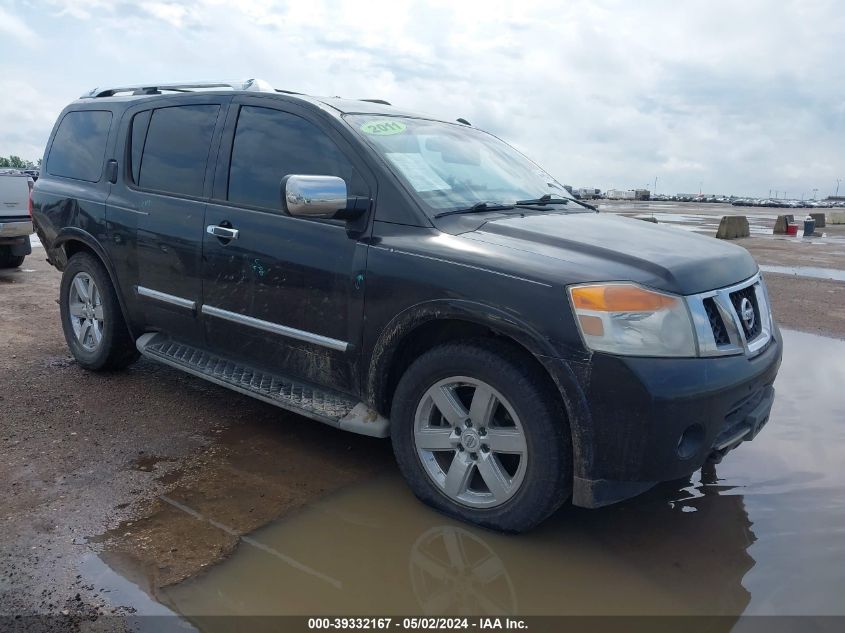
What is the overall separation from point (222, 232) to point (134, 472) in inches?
53.3

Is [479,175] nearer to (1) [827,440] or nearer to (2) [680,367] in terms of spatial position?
(2) [680,367]

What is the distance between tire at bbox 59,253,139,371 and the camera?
16.2 ft

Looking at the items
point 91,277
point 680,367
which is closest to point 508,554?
point 680,367

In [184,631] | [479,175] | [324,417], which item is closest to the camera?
[184,631]

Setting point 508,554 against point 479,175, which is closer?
point 508,554

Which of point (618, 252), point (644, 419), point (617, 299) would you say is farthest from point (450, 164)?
point (644, 419)

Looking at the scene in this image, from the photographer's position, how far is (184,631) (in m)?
2.44

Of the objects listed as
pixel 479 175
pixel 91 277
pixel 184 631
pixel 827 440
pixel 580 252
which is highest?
pixel 479 175

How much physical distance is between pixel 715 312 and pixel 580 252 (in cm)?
61

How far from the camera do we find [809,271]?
1223 centimetres

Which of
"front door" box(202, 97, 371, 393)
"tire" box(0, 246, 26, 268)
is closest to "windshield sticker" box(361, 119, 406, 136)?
"front door" box(202, 97, 371, 393)

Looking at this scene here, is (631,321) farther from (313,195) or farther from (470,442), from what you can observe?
(313,195)

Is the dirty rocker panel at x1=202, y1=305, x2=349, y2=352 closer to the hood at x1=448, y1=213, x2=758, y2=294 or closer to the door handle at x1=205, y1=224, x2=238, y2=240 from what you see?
the door handle at x1=205, y1=224, x2=238, y2=240

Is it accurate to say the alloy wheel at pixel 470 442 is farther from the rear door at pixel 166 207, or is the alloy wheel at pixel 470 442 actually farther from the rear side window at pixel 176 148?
the rear side window at pixel 176 148
